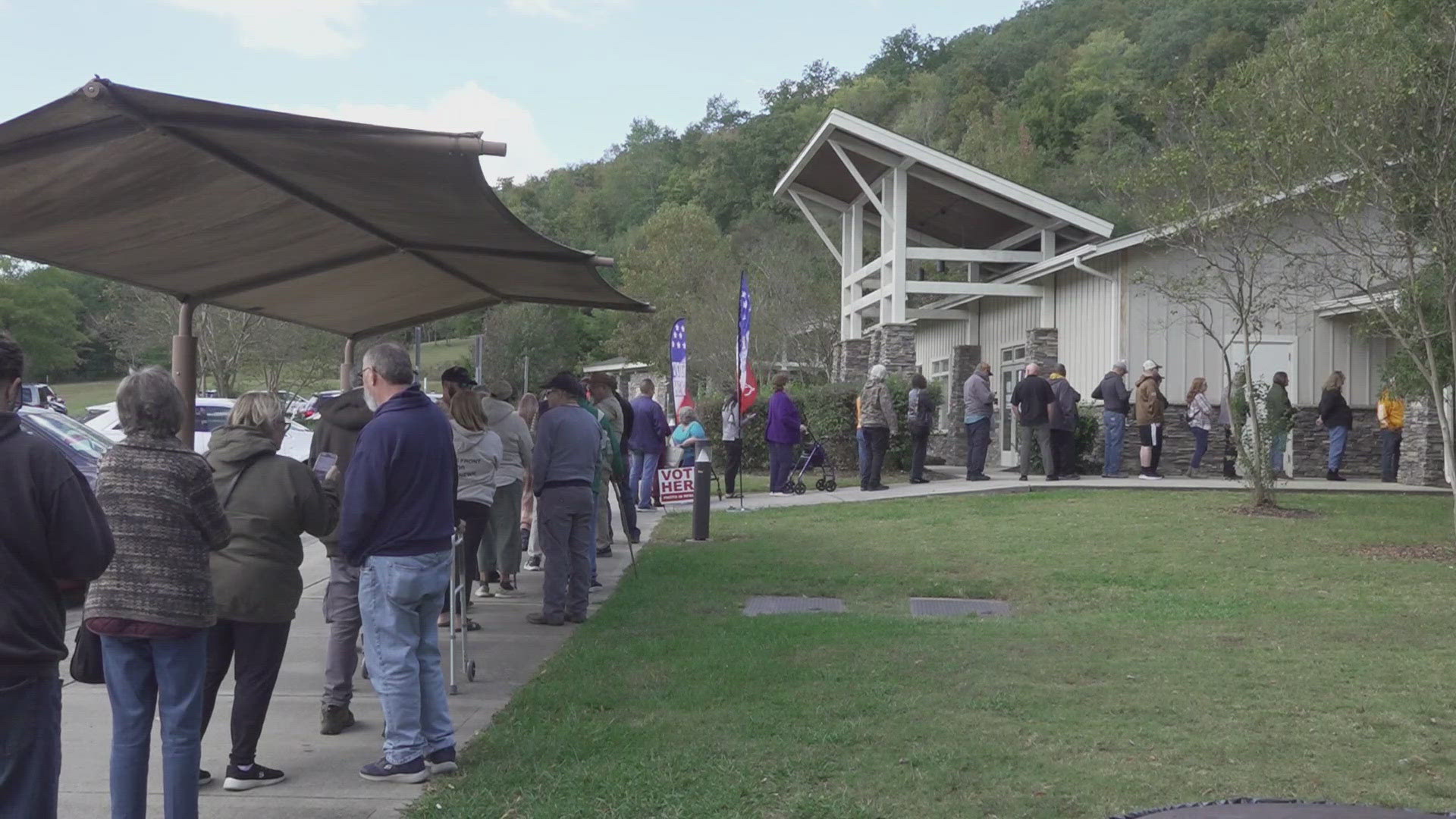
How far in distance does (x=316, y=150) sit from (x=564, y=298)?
5093mm

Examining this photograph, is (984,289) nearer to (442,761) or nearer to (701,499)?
(701,499)

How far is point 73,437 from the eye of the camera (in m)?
12.8

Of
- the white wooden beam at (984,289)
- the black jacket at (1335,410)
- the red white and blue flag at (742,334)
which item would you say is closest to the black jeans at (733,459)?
the red white and blue flag at (742,334)

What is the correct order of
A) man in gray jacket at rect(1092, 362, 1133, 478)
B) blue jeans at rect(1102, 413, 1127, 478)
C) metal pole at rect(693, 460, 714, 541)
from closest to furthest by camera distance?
metal pole at rect(693, 460, 714, 541) < man in gray jacket at rect(1092, 362, 1133, 478) < blue jeans at rect(1102, 413, 1127, 478)

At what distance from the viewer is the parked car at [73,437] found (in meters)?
12.1

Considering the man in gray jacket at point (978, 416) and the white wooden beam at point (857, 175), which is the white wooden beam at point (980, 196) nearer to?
the white wooden beam at point (857, 175)

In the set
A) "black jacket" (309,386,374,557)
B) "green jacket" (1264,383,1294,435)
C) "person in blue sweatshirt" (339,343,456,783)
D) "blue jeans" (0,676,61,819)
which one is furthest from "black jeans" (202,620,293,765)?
"green jacket" (1264,383,1294,435)

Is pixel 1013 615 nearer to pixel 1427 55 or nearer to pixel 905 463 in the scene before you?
pixel 1427 55

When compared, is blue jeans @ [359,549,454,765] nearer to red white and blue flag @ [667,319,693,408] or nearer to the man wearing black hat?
the man wearing black hat

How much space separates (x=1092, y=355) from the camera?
22.9 m

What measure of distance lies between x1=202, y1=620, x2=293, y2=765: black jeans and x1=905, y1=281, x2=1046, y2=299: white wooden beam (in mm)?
20178

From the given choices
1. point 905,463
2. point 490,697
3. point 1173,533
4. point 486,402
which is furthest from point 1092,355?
point 490,697

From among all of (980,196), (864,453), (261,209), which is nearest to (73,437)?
(261,209)

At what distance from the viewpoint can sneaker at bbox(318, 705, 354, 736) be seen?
6.75 m
